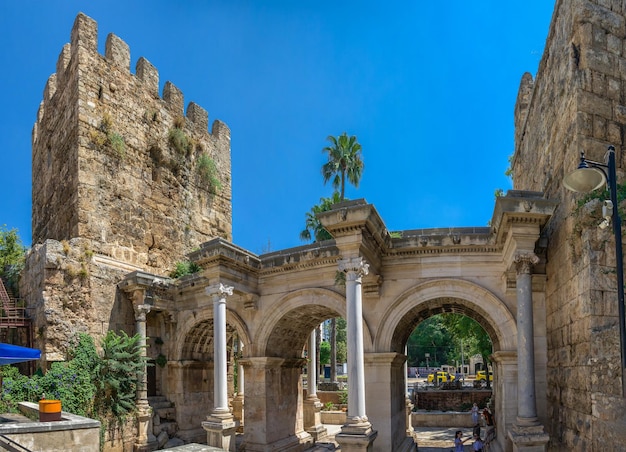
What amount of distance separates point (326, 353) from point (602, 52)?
50.5 metres

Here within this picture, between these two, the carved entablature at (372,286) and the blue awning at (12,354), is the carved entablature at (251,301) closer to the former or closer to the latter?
the carved entablature at (372,286)

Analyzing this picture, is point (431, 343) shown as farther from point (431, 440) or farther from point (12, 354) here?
point (12, 354)

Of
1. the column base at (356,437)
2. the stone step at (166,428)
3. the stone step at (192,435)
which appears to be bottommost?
the stone step at (192,435)

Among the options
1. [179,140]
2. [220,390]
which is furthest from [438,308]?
[179,140]

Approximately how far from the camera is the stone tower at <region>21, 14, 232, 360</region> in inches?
661

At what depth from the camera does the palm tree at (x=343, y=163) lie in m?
31.0

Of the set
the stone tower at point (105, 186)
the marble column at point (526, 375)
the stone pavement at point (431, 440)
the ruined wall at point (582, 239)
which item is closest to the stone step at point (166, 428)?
the stone tower at point (105, 186)

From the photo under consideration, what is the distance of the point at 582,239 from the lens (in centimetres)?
891

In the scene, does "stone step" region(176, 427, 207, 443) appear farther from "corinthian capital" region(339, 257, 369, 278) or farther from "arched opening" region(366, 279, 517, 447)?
"corinthian capital" region(339, 257, 369, 278)

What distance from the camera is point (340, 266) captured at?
11.5m

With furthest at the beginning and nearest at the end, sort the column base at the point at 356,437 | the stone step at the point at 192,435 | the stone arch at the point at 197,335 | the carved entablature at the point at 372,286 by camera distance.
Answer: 1. the stone step at the point at 192,435
2. the stone arch at the point at 197,335
3. the carved entablature at the point at 372,286
4. the column base at the point at 356,437

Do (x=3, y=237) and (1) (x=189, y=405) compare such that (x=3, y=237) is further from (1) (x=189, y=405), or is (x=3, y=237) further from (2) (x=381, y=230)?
(2) (x=381, y=230)

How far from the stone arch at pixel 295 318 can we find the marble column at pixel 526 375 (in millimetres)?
4066

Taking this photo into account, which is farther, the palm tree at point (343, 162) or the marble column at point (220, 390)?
the palm tree at point (343, 162)
